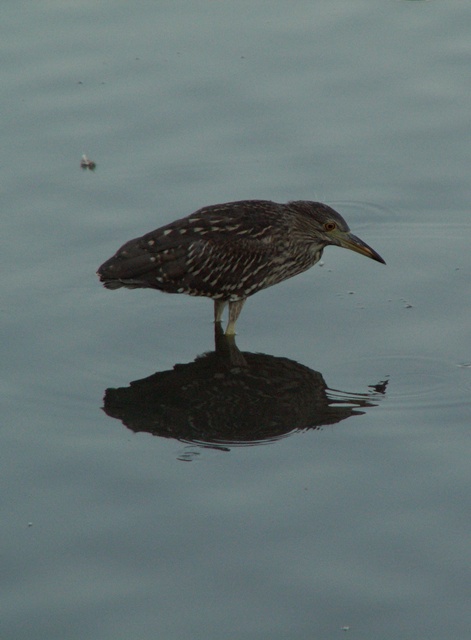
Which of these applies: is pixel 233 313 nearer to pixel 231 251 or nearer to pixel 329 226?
pixel 231 251

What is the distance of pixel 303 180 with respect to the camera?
1139cm

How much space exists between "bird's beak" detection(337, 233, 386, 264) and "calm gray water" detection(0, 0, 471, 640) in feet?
0.85

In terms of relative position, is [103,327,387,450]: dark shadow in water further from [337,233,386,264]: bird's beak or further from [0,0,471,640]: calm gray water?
[337,233,386,264]: bird's beak

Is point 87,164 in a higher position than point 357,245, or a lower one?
higher

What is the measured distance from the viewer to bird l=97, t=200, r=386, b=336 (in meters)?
9.45

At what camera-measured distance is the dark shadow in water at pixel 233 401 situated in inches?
317

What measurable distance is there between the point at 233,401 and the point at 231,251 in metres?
1.51

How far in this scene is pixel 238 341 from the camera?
368 inches

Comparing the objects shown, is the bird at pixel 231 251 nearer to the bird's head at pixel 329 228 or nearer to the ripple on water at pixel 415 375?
the bird's head at pixel 329 228

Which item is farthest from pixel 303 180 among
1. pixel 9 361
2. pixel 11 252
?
pixel 9 361

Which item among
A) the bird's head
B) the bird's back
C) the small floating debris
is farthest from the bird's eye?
the small floating debris

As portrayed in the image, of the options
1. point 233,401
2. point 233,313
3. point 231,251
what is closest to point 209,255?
point 231,251

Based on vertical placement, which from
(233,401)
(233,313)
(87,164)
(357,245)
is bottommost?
(233,401)

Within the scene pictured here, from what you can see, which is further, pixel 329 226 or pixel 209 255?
pixel 329 226
